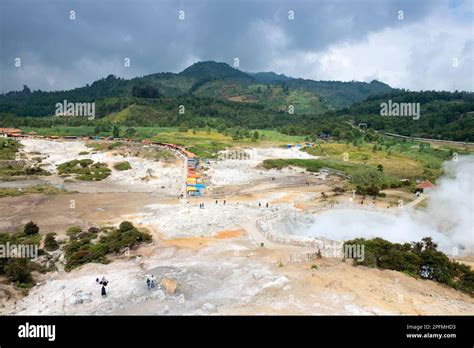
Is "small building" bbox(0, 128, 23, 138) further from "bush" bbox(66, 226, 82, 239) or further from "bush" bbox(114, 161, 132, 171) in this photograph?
Result: "bush" bbox(66, 226, 82, 239)

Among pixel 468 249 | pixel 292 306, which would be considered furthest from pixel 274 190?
pixel 292 306

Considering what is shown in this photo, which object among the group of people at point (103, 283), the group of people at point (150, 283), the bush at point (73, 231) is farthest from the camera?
the bush at point (73, 231)

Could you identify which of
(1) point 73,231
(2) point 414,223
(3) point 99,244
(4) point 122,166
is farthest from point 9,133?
(2) point 414,223

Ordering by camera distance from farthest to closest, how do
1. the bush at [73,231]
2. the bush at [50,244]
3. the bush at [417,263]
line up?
the bush at [73,231]
the bush at [50,244]
the bush at [417,263]

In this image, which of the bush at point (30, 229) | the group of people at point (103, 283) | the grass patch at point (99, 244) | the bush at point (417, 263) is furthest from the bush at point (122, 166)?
the bush at point (417, 263)

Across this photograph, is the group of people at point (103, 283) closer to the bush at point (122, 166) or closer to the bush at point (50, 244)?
the bush at point (50, 244)

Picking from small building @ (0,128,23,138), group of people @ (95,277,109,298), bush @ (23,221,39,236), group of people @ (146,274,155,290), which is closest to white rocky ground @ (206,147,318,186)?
bush @ (23,221,39,236)

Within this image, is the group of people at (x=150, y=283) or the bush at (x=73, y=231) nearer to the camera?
the group of people at (x=150, y=283)

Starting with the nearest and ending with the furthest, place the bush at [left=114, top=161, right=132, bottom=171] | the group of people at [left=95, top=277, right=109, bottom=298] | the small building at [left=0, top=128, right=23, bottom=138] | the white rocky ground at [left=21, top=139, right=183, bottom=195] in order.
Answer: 1. the group of people at [left=95, top=277, right=109, bottom=298]
2. the white rocky ground at [left=21, top=139, right=183, bottom=195]
3. the bush at [left=114, top=161, right=132, bottom=171]
4. the small building at [left=0, top=128, right=23, bottom=138]

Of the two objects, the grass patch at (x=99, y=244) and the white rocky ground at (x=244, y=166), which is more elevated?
the white rocky ground at (x=244, y=166)

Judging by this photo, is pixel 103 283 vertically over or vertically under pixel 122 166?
under

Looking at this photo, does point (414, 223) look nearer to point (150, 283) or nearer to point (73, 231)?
point (150, 283)
